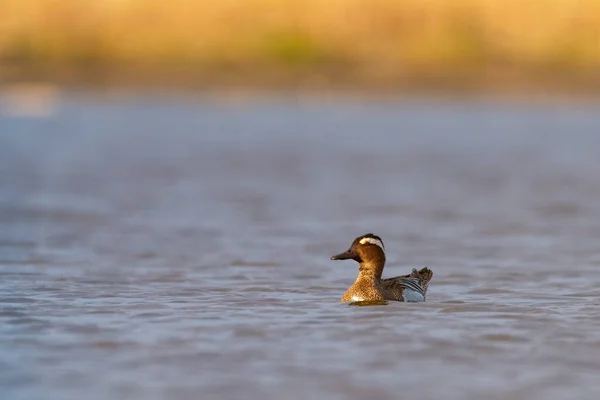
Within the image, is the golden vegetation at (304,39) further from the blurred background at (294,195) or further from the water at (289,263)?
the water at (289,263)

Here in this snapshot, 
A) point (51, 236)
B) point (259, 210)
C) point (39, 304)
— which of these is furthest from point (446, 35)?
point (39, 304)

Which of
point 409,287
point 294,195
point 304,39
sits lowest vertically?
point 409,287

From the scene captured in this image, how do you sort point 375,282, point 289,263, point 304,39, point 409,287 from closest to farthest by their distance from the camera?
point 409,287
point 375,282
point 289,263
point 304,39

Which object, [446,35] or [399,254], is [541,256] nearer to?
[399,254]

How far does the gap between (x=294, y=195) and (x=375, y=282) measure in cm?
713

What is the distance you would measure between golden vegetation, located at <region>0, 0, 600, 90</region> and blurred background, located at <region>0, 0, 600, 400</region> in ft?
0.20

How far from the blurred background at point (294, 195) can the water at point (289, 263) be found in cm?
3

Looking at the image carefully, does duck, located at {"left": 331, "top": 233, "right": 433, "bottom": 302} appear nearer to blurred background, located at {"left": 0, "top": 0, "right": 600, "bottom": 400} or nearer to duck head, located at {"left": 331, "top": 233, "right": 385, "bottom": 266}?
duck head, located at {"left": 331, "top": 233, "right": 385, "bottom": 266}

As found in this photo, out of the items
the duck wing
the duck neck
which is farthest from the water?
the duck neck

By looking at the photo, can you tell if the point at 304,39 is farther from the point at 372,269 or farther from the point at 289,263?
the point at 372,269

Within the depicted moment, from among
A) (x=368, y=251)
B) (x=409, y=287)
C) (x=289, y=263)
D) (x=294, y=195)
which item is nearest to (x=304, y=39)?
(x=294, y=195)

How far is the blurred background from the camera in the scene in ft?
23.6

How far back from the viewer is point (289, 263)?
35.7 feet

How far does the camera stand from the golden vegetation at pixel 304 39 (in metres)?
28.5
